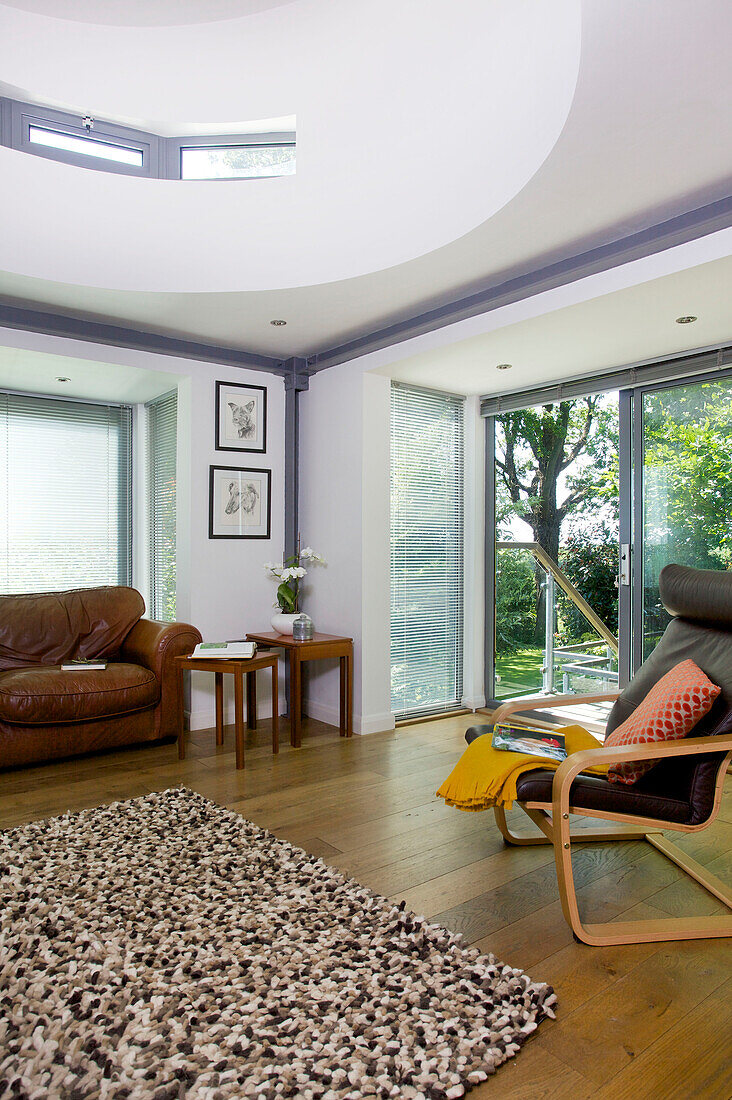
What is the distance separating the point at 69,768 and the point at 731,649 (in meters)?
3.20

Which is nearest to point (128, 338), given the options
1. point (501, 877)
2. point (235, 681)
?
point (235, 681)

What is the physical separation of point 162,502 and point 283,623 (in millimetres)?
1616

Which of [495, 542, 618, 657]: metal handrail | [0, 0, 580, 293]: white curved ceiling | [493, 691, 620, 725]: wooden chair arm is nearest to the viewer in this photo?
[0, 0, 580, 293]: white curved ceiling

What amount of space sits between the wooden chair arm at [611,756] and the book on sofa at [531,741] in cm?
25

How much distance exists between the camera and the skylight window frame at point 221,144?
11.6ft

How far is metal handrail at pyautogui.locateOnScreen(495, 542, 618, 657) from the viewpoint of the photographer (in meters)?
4.42

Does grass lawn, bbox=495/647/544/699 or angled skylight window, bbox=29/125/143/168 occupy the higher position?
angled skylight window, bbox=29/125/143/168

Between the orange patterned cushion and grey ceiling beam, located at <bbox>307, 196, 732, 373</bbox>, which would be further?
grey ceiling beam, located at <bbox>307, 196, 732, 373</bbox>

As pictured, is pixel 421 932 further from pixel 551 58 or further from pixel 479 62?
pixel 479 62

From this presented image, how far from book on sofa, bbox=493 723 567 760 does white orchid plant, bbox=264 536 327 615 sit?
83.8 inches

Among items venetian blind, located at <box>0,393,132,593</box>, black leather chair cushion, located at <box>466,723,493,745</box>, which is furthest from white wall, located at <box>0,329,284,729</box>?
black leather chair cushion, located at <box>466,723,493,745</box>

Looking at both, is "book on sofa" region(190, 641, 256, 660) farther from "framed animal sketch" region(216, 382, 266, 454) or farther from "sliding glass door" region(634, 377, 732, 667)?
"sliding glass door" region(634, 377, 732, 667)

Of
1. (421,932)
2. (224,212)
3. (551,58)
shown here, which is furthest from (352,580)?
(551,58)

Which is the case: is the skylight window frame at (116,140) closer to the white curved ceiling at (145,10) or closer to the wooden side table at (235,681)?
the white curved ceiling at (145,10)
